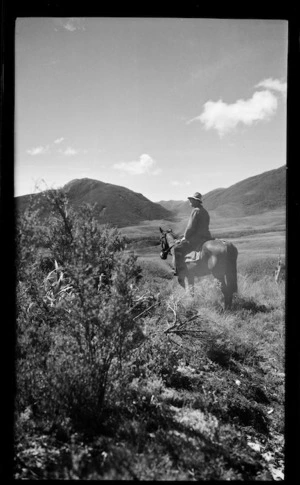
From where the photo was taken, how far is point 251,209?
4879 mm

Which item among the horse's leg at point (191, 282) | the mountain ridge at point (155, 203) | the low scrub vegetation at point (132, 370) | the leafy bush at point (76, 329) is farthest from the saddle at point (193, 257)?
the leafy bush at point (76, 329)

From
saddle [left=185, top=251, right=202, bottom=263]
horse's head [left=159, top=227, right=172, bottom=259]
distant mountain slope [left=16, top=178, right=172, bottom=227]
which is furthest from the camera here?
saddle [left=185, top=251, right=202, bottom=263]

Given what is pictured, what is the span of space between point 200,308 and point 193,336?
0.46 meters

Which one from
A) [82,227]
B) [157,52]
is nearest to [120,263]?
[82,227]

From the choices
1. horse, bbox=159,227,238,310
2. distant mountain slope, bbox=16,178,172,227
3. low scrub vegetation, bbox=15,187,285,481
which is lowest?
low scrub vegetation, bbox=15,187,285,481

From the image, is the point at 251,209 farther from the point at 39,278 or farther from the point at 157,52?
the point at 39,278

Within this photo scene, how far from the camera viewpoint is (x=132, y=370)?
4.11 m

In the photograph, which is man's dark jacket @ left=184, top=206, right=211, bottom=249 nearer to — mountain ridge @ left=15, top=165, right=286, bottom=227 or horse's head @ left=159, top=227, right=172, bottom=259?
mountain ridge @ left=15, top=165, right=286, bottom=227

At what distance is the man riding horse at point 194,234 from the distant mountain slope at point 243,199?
10cm

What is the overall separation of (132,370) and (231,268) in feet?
→ 7.26

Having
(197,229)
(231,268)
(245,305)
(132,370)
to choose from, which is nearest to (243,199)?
(197,229)

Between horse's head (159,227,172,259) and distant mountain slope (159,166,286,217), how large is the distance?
41cm

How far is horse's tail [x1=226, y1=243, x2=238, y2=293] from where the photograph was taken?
4.95 m

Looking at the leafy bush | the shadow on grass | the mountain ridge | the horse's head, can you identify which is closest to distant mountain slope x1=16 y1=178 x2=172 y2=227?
the mountain ridge
